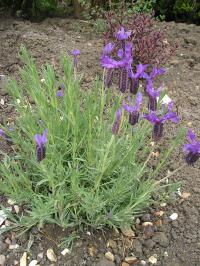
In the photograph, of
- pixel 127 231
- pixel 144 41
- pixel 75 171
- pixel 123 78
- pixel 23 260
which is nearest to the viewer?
pixel 123 78

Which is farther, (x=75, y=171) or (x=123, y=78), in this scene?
(x=75, y=171)

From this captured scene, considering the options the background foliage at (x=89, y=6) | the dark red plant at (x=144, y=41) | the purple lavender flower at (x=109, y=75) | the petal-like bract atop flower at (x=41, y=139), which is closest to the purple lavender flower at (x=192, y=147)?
the purple lavender flower at (x=109, y=75)

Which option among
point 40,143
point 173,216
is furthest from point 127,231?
point 40,143

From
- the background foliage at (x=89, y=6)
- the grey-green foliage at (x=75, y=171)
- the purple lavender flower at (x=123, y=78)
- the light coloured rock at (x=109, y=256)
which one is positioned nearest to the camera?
the purple lavender flower at (x=123, y=78)

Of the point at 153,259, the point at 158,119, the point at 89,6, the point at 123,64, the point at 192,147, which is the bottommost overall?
the point at 153,259

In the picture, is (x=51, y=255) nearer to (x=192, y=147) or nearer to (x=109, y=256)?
(x=109, y=256)

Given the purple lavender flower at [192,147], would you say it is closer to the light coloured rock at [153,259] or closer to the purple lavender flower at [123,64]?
the purple lavender flower at [123,64]

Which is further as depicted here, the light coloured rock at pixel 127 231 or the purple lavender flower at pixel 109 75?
the light coloured rock at pixel 127 231

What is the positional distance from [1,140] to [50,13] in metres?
1.84

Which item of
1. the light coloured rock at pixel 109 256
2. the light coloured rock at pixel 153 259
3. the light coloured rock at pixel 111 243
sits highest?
the light coloured rock at pixel 111 243

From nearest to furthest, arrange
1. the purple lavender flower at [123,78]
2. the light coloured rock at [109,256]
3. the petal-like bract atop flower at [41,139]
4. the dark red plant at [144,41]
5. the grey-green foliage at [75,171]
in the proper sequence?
the petal-like bract atop flower at [41,139]
the purple lavender flower at [123,78]
the grey-green foliage at [75,171]
the light coloured rock at [109,256]
the dark red plant at [144,41]

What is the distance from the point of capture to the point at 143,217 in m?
2.07

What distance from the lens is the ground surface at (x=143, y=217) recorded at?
1.90 metres

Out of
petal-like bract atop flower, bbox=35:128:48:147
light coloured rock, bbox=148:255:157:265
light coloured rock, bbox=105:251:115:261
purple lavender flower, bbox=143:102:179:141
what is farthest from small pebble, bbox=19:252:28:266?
purple lavender flower, bbox=143:102:179:141
